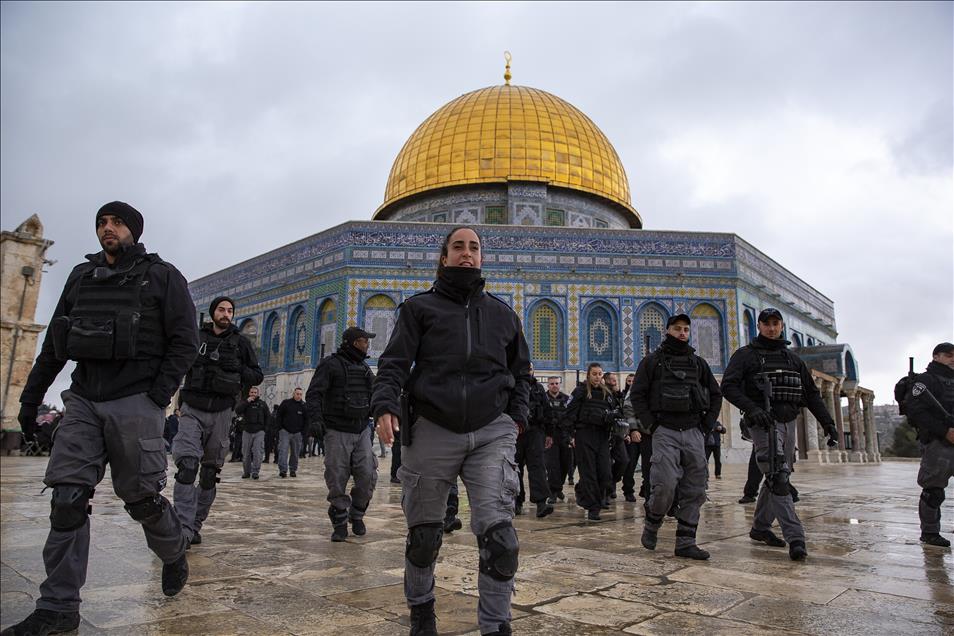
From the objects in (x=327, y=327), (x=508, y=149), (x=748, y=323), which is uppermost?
(x=508, y=149)

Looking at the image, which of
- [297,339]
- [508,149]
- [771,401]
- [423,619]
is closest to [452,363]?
[423,619]

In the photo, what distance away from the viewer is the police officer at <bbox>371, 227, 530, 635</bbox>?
8.59ft

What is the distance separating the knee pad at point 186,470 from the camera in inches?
173

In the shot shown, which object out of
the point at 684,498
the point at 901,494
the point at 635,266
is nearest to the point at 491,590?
the point at 684,498

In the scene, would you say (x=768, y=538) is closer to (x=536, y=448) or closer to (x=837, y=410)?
(x=536, y=448)

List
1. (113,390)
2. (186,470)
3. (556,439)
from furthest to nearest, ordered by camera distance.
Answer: (556,439), (186,470), (113,390)

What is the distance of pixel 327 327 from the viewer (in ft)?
82.2

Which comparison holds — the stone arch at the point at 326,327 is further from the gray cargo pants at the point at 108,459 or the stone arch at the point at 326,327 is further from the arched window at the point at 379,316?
the gray cargo pants at the point at 108,459

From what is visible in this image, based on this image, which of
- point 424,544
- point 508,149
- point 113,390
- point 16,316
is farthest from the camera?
point 508,149

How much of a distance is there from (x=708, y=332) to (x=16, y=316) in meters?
21.6

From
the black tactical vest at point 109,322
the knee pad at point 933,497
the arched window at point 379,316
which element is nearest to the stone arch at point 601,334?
the arched window at point 379,316

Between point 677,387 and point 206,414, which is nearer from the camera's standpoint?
point 206,414

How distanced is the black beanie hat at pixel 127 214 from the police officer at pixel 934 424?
5664mm

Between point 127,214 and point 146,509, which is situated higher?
point 127,214
